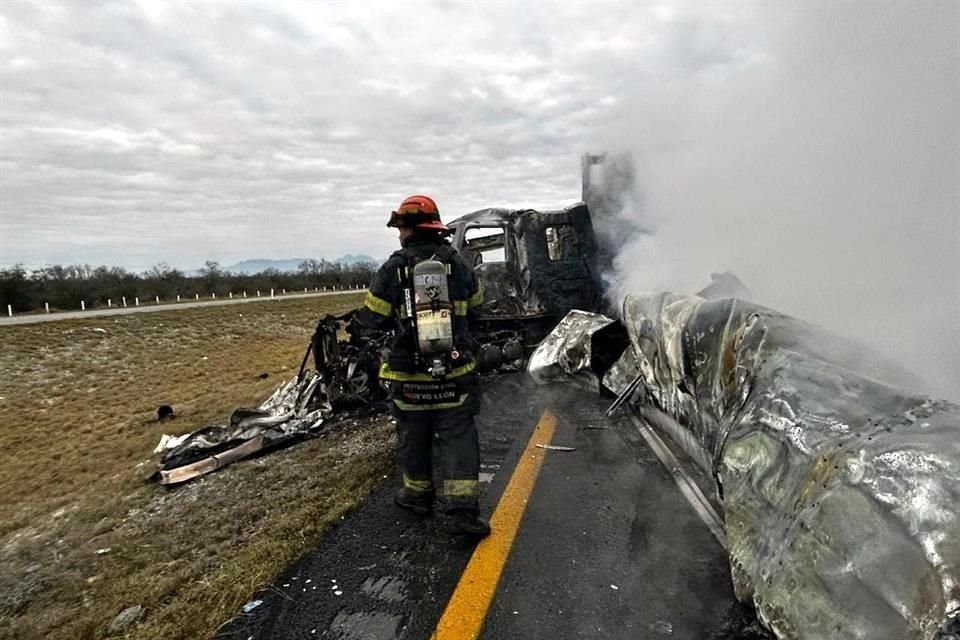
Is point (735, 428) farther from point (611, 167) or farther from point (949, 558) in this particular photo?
point (611, 167)

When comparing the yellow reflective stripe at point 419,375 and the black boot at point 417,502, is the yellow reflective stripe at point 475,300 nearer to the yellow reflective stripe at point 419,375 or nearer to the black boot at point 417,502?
the yellow reflective stripe at point 419,375

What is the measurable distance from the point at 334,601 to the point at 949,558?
214 centimetres

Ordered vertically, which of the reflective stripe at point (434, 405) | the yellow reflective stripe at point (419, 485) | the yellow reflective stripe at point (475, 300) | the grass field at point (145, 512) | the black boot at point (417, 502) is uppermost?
the yellow reflective stripe at point (475, 300)

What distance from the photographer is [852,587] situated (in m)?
1.55

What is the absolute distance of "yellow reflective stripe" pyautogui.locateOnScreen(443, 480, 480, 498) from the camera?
307 cm

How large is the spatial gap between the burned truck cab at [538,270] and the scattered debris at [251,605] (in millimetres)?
5510

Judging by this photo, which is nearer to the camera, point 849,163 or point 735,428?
point 735,428

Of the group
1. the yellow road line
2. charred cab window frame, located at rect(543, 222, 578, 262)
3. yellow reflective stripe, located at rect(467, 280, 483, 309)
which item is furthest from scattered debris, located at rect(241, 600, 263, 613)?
charred cab window frame, located at rect(543, 222, 578, 262)

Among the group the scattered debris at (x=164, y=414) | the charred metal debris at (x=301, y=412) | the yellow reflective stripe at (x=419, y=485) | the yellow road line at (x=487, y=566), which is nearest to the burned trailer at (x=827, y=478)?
the yellow road line at (x=487, y=566)

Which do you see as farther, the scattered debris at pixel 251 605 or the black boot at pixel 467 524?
the black boot at pixel 467 524

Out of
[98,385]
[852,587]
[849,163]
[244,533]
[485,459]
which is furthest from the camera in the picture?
[98,385]

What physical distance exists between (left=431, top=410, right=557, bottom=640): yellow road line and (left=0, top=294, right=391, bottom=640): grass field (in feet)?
2.90

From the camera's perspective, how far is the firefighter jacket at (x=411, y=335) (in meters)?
3.23

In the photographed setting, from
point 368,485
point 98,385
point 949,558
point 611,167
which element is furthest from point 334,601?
point 98,385
